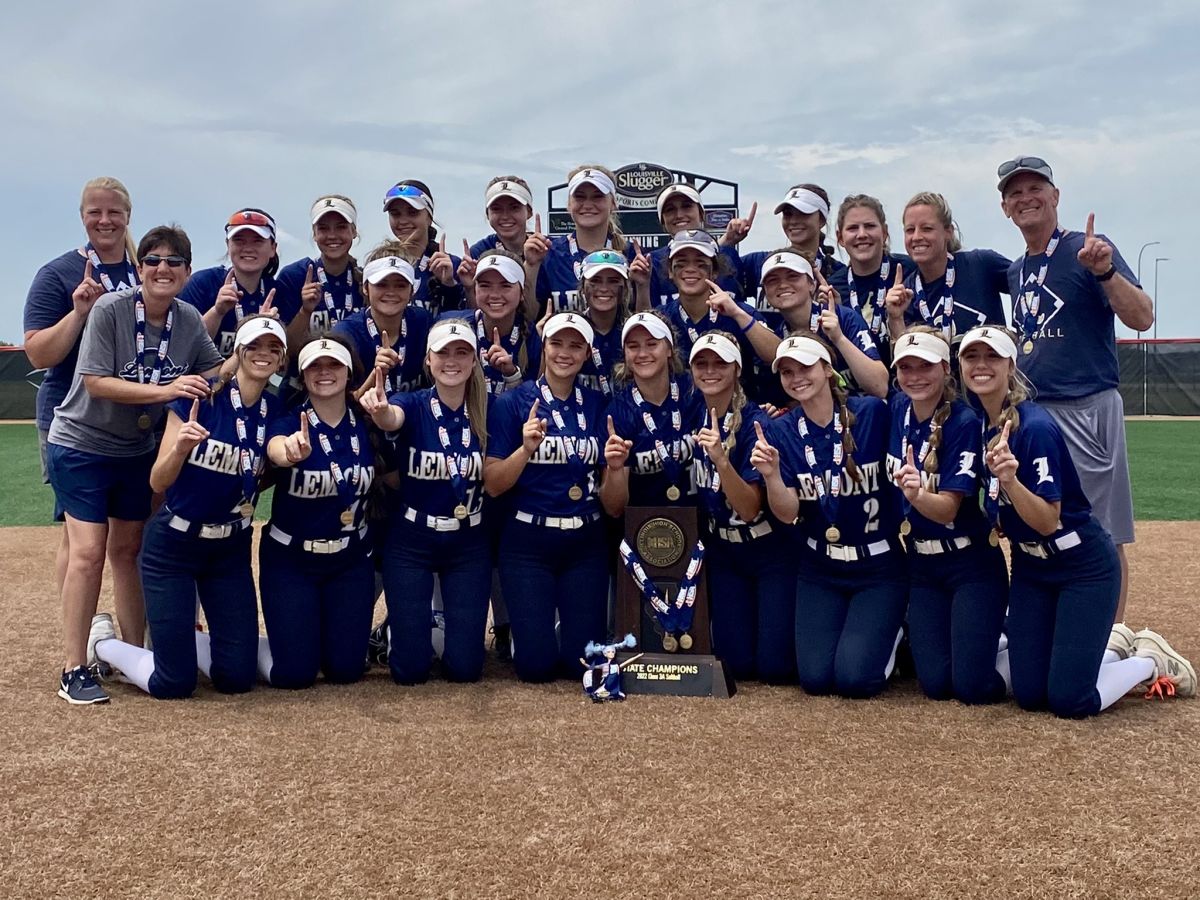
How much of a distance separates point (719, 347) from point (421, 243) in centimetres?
199

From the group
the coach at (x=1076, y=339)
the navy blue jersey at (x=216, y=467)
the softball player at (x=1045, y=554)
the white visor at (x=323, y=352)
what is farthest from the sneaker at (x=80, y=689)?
the coach at (x=1076, y=339)

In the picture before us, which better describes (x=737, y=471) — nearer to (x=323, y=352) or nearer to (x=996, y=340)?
(x=996, y=340)

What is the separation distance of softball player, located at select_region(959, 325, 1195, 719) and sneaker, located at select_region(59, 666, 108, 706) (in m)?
4.09

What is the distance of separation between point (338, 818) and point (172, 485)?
2.03 metres

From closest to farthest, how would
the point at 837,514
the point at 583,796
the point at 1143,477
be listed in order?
the point at 583,796 < the point at 837,514 < the point at 1143,477

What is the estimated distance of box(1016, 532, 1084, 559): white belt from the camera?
14.7 feet

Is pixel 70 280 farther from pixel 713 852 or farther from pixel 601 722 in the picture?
pixel 713 852

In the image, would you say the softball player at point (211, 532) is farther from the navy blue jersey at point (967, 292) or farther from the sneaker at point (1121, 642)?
the sneaker at point (1121, 642)

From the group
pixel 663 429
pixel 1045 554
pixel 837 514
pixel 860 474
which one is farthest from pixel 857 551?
pixel 663 429

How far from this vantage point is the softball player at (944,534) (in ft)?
15.1

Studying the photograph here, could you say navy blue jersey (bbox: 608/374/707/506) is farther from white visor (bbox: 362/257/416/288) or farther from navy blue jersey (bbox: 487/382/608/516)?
white visor (bbox: 362/257/416/288)

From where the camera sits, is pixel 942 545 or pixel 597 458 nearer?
pixel 942 545

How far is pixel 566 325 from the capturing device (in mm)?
5090

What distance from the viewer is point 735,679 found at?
17.4ft
